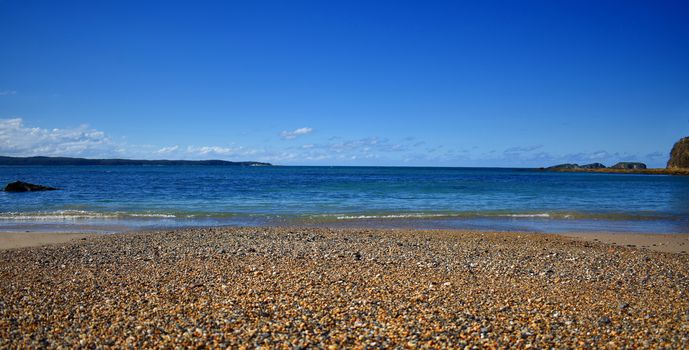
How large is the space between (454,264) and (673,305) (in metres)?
4.35

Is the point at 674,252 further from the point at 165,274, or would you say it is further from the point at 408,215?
the point at 165,274

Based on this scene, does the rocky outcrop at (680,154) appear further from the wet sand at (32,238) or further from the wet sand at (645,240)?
the wet sand at (32,238)

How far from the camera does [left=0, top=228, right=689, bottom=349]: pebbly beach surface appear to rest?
612cm

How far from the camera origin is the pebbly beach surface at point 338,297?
6.12 meters

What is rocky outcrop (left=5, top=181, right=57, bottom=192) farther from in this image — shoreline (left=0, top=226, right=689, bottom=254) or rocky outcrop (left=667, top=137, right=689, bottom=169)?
rocky outcrop (left=667, top=137, right=689, bottom=169)

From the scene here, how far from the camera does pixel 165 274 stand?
959 cm

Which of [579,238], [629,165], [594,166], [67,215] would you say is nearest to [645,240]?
[579,238]

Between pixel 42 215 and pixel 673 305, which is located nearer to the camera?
pixel 673 305

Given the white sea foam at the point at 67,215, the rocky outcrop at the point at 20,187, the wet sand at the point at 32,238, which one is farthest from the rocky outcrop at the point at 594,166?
the wet sand at the point at 32,238

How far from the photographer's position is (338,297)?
773cm

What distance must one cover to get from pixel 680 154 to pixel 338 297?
147 metres

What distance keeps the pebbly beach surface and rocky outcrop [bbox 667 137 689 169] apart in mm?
133892

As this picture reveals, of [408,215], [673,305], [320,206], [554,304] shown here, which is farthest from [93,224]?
[673,305]

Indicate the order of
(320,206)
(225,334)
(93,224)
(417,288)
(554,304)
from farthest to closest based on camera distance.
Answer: (320,206) < (93,224) < (417,288) < (554,304) < (225,334)
